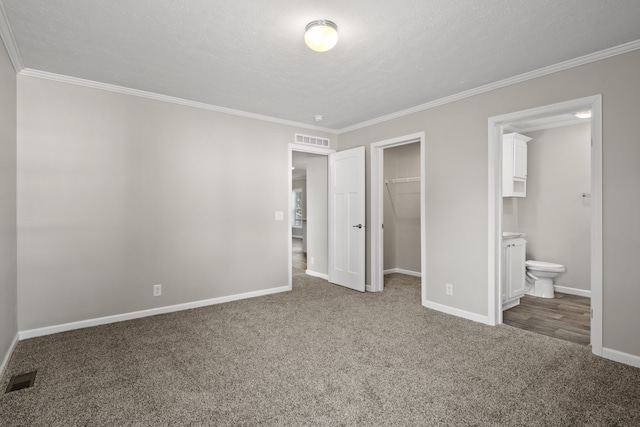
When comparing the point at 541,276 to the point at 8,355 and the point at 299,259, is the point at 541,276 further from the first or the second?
the point at 8,355

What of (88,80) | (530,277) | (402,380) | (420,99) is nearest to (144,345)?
(402,380)

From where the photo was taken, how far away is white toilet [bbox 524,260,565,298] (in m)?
4.39

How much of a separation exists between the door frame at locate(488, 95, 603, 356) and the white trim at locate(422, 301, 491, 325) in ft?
0.30

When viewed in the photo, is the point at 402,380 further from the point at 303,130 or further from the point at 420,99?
the point at 303,130

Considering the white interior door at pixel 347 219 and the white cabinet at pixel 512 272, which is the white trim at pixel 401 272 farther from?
the white cabinet at pixel 512 272

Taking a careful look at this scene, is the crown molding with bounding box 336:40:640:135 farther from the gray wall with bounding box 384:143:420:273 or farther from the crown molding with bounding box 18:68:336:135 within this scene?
the gray wall with bounding box 384:143:420:273

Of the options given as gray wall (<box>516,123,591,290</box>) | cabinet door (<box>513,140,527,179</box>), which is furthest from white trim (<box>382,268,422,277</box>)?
cabinet door (<box>513,140,527,179</box>)

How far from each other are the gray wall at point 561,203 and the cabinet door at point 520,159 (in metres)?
0.30

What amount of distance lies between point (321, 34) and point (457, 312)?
325 cm

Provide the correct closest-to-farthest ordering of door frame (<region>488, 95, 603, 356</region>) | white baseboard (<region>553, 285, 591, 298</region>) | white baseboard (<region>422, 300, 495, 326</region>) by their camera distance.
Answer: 1. door frame (<region>488, 95, 603, 356</region>)
2. white baseboard (<region>422, 300, 495, 326</region>)
3. white baseboard (<region>553, 285, 591, 298</region>)

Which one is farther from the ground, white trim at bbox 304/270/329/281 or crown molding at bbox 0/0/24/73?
crown molding at bbox 0/0/24/73

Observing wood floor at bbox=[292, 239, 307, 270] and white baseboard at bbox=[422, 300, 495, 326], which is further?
wood floor at bbox=[292, 239, 307, 270]

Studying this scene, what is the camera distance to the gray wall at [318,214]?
571 cm

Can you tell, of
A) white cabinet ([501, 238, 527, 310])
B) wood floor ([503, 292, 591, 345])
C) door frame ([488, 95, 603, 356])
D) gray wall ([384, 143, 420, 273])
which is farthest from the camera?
gray wall ([384, 143, 420, 273])
